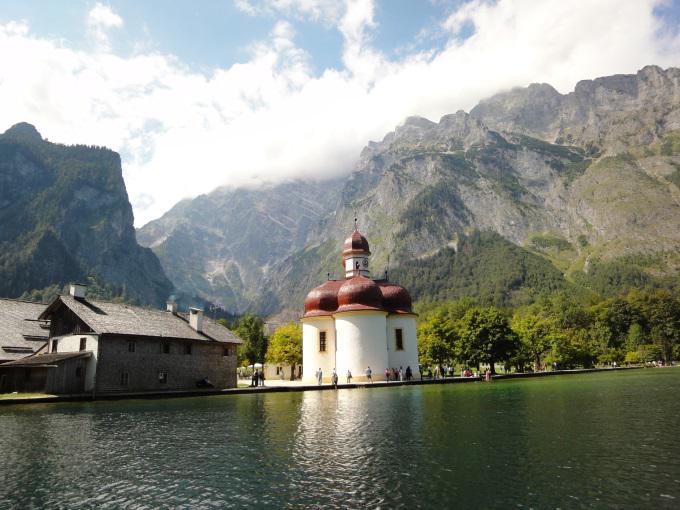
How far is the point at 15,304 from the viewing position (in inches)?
2141

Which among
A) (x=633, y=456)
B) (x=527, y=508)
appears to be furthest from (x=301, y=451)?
(x=633, y=456)

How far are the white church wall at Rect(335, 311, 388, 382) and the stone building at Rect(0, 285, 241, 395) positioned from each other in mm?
13588

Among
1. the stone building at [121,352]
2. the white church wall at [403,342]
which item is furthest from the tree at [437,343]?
the stone building at [121,352]

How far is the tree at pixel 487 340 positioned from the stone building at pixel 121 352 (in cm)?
3773

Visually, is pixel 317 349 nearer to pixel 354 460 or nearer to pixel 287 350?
Result: pixel 287 350

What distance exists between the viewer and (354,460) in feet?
51.7

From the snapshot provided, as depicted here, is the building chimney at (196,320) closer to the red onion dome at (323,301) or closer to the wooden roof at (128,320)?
the wooden roof at (128,320)

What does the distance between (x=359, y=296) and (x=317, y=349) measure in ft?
29.8

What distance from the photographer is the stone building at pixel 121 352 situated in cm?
4369

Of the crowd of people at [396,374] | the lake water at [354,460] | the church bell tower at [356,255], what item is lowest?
the lake water at [354,460]

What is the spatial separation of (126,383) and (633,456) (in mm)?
42360

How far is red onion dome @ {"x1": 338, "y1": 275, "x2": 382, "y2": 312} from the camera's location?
201ft

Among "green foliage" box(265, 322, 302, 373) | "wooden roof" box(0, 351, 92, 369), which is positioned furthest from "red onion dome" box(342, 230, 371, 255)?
"wooden roof" box(0, 351, 92, 369)

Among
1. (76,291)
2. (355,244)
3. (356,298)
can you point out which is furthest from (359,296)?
(76,291)
